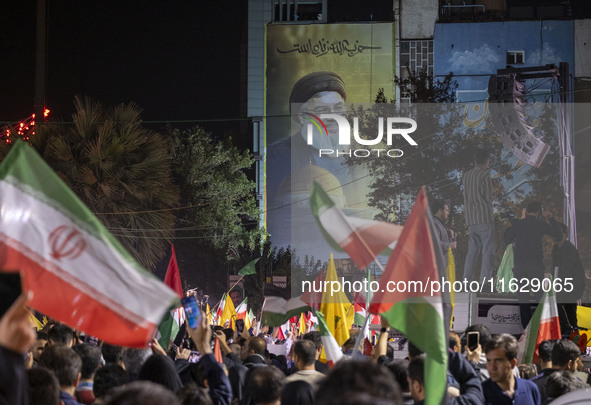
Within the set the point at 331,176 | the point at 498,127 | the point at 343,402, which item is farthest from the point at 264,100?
the point at 343,402

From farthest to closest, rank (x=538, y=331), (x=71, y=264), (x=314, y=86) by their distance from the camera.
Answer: (x=314, y=86), (x=538, y=331), (x=71, y=264)

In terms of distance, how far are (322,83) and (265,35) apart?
409 cm

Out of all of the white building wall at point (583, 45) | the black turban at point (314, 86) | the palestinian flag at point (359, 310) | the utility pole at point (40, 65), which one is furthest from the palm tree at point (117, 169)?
the white building wall at point (583, 45)

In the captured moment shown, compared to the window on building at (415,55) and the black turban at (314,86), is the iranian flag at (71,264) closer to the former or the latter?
the black turban at (314,86)

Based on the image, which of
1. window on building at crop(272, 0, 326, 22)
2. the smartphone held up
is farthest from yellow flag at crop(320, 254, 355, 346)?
window on building at crop(272, 0, 326, 22)

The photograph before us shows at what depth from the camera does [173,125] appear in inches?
1684

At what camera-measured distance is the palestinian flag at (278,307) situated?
476 inches

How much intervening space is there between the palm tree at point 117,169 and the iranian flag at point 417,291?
15749 millimetres

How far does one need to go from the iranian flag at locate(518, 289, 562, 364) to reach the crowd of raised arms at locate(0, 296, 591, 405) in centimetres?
145

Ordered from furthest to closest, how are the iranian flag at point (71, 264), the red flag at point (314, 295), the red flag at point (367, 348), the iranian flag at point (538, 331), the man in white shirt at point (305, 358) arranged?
the red flag at point (314, 295), the red flag at point (367, 348), the iranian flag at point (538, 331), the man in white shirt at point (305, 358), the iranian flag at point (71, 264)

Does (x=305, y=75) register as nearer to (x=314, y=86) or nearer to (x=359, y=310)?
(x=314, y=86)

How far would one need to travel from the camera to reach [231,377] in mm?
6660

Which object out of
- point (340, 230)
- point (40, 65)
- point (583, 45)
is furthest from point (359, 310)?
point (583, 45)

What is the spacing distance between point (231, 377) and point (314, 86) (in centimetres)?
3828
